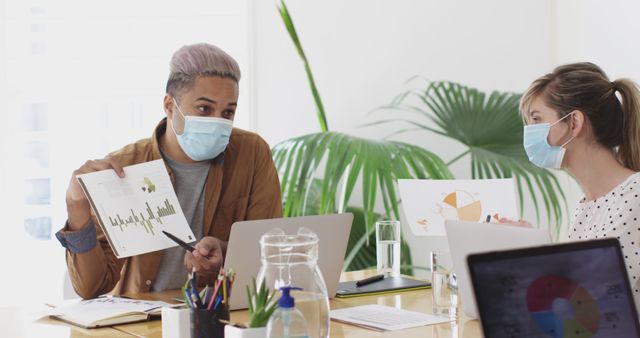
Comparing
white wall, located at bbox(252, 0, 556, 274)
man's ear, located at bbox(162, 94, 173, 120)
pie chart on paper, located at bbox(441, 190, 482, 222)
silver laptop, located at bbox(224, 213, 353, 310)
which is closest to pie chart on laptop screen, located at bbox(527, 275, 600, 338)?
silver laptop, located at bbox(224, 213, 353, 310)

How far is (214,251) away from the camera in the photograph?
7.06 ft

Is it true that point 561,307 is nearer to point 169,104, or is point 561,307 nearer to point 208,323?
point 208,323

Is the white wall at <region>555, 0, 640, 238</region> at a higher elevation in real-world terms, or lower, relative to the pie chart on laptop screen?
higher

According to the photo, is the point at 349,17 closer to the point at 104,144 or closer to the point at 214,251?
the point at 104,144

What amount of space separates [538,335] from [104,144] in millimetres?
3049

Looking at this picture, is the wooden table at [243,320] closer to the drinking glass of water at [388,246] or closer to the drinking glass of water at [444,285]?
the drinking glass of water at [444,285]

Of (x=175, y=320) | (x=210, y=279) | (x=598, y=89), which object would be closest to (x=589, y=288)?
(x=175, y=320)

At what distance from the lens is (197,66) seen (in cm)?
239

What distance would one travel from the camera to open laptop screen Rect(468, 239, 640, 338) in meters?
1.06

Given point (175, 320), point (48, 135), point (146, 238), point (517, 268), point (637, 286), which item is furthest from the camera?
point (48, 135)

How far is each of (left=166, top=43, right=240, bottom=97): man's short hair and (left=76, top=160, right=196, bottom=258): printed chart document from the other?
14.8 inches

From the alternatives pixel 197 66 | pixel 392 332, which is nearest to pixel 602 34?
pixel 197 66

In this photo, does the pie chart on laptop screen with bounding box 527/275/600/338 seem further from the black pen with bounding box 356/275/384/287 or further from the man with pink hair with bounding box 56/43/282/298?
the man with pink hair with bounding box 56/43/282/298

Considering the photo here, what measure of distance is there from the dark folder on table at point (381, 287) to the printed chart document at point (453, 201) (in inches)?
5.9
